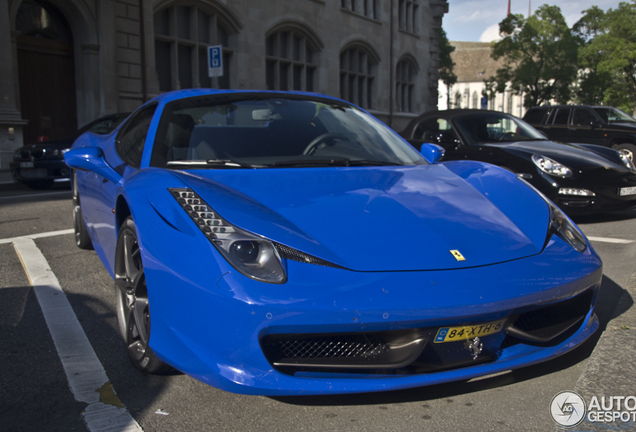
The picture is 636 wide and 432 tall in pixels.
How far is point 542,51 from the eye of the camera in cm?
4062

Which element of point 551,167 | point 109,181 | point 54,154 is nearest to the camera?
point 109,181

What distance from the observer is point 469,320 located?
2029 millimetres

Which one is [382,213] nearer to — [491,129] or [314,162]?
[314,162]

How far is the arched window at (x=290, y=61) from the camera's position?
2197 cm

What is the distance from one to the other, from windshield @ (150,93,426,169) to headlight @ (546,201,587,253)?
0.92m

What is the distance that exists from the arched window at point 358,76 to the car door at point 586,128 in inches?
500

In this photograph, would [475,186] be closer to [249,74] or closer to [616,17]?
[249,74]

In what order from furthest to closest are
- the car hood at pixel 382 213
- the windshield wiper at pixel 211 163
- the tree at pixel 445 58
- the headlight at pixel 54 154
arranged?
the tree at pixel 445 58
the headlight at pixel 54 154
the windshield wiper at pixel 211 163
the car hood at pixel 382 213

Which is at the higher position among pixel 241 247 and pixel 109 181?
pixel 109 181

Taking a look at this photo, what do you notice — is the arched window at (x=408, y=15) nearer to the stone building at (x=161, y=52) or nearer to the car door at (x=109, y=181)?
the stone building at (x=161, y=52)

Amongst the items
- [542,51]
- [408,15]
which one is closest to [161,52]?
[408,15]

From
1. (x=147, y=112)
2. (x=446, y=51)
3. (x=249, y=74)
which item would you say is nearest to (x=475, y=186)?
(x=147, y=112)

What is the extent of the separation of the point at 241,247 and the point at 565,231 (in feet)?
4.88

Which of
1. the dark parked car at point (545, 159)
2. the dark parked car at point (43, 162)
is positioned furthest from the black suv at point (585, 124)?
the dark parked car at point (43, 162)
